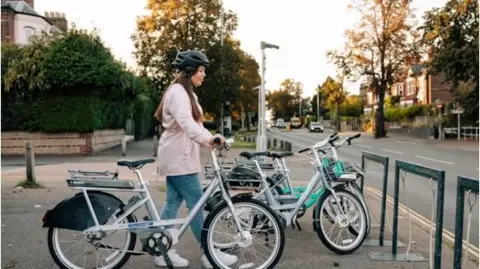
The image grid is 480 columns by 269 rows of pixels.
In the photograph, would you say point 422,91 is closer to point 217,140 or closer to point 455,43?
point 455,43

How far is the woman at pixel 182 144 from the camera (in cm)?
462

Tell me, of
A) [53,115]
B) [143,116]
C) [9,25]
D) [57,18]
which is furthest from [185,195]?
[57,18]

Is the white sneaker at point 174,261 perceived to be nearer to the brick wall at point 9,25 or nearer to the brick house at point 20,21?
the brick house at point 20,21

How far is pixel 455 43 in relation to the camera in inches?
1364

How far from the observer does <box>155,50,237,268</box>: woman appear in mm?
4617

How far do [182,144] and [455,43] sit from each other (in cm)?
3386

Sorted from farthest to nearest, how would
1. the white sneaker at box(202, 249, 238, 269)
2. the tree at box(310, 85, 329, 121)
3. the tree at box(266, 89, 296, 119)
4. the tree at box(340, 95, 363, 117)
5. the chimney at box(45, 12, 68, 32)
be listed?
1. the tree at box(266, 89, 296, 119)
2. the tree at box(310, 85, 329, 121)
3. the tree at box(340, 95, 363, 117)
4. the chimney at box(45, 12, 68, 32)
5. the white sneaker at box(202, 249, 238, 269)

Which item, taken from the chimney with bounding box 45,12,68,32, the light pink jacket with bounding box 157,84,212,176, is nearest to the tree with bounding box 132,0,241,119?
the chimney with bounding box 45,12,68,32

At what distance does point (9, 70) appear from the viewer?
71.2ft

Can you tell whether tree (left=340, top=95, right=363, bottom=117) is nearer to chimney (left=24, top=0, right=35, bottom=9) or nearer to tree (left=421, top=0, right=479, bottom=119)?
tree (left=421, top=0, right=479, bottom=119)

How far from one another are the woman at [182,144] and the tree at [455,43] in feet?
104

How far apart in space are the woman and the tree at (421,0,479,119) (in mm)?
31662

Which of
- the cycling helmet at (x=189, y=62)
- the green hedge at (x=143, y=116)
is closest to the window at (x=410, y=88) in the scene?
the green hedge at (x=143, y=116)

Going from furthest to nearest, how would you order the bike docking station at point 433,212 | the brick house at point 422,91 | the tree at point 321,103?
the tree at point 321,103, the brick house at point 422,91, the bike docking station at point 433,212
